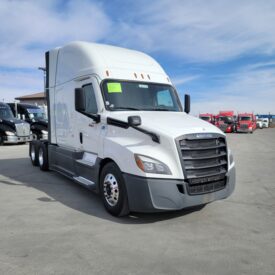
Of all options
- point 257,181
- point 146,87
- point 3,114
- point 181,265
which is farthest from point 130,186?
point 3,114

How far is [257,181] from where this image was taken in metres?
8.41

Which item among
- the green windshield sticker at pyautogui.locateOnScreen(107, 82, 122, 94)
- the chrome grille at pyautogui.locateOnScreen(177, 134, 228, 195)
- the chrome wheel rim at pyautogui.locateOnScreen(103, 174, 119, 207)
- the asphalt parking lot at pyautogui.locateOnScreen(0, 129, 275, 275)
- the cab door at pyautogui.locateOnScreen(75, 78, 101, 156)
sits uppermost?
the green windshield sticker at pyautogui.locateOnScreen(107, 82, 122, 94)

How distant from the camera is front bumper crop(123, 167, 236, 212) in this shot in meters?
4.63

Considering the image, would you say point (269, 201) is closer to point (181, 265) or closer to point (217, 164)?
point (217, 164)

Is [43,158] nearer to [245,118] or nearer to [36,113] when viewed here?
[36,113]

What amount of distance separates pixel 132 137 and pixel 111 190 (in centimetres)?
102

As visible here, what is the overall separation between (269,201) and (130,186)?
3390 mm

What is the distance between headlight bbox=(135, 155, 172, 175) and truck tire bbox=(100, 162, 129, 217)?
53cm

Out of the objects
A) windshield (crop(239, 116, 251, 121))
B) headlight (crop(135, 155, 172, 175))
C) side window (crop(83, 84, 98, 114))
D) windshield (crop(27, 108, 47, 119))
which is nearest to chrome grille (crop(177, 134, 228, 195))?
headlight (crop(135, 155, 172, 175))

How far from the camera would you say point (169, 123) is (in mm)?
5223

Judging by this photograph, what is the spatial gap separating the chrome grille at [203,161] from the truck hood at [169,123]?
0.13 meters

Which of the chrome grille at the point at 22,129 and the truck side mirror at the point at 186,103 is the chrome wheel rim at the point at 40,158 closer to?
the truck side mirror at the point at 186,103

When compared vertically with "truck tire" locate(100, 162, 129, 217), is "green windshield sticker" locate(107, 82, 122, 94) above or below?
above

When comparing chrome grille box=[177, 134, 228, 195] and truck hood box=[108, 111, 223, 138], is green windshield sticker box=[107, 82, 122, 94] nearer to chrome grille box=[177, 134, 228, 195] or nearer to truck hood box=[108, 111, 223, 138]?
truck hood box=[108, 111, 223, 138]
